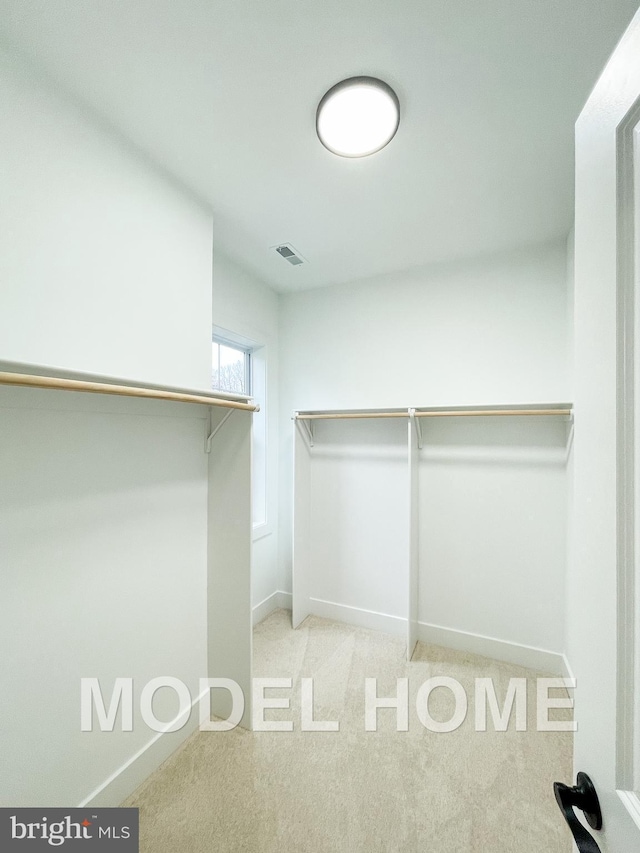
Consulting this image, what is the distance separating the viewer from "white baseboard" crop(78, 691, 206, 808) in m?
1.26

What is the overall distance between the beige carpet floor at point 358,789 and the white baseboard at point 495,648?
0.27 metres

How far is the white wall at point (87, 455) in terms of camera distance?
3.50 feet

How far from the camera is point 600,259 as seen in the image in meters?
0.54

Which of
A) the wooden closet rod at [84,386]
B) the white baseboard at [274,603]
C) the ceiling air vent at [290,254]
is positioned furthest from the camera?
the white baseboard at [274,603]

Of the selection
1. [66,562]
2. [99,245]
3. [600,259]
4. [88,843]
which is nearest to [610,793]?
[600,259]

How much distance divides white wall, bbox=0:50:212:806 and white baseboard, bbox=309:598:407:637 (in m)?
1.22

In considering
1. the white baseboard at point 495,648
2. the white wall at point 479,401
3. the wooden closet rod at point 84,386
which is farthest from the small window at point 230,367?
the white baseboard at point 495,648

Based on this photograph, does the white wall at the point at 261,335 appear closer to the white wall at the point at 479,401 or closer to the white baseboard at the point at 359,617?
the white baseboard at the point at 359,617

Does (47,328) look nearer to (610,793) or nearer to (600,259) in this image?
(600,259)

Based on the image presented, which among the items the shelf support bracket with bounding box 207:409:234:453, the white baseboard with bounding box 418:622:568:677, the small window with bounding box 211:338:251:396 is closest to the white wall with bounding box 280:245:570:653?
the white baseboard with bounding box 418:622:568:677

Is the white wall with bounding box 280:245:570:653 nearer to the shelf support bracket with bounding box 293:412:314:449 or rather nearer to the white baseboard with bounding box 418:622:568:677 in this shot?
the white baseboard with bounding box 418:622:568:677

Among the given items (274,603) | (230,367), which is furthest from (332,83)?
(274,603)

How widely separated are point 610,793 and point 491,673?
78.5 inches

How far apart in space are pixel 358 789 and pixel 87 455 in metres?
1.72
